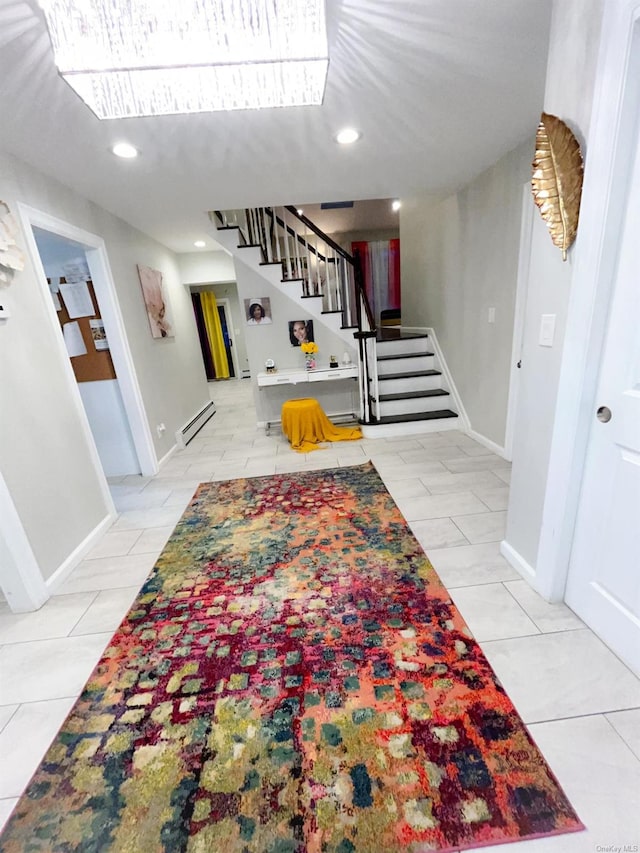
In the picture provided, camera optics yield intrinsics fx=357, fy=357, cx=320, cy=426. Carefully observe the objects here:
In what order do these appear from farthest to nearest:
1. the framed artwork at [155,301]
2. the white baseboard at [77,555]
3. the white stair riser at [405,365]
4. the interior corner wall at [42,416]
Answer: the white stair riser at [405,365]
the framed artwork at [155,301]
the white baseboard at [77,555]
the interior corner wall at [42,416]

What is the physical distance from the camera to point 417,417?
4039 mm

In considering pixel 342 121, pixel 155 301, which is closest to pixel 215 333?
pixel 155 301

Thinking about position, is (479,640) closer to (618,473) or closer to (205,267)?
(618,473)

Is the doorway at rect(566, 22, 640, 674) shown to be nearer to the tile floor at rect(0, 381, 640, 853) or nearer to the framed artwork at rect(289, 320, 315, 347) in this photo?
the tile floor at rect(0, 381, 640, 853)

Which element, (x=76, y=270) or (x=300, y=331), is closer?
(x=76, y=270)

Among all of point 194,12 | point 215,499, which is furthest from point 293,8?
point 215,499

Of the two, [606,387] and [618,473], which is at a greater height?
[606,387]

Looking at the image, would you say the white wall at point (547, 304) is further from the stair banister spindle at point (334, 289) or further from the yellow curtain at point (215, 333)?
the yellow curtain at point (215, 333)

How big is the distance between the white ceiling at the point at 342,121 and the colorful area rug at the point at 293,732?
2.38 metres

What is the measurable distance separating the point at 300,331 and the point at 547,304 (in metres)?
3.34

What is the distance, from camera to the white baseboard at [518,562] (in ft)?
5.64

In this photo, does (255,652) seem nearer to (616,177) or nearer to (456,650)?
(456,650)

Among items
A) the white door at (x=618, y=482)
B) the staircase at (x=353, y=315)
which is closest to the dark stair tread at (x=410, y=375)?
the staircase at (x=353, y=315)

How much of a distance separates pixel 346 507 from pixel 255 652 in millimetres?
1225
